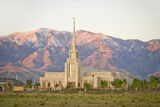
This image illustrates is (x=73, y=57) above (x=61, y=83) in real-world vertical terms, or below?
above

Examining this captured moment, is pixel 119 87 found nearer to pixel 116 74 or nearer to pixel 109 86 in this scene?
pixel 109 86

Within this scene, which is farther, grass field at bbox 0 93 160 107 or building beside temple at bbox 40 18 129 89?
building beside temple at bbox 40 18 129 89

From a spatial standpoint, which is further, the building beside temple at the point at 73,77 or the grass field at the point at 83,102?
the building beside temple at the point at 73,77

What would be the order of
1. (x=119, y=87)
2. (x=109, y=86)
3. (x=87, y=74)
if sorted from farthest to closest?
1. (x=87, y=74)
2. (x=109, y=86)
3. (x=119, y=87)

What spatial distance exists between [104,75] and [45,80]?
26258 millimetres

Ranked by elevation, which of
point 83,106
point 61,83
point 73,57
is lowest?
point 83,106

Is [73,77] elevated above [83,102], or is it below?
above

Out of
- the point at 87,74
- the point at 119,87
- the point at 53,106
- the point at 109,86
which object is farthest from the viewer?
the point at 87,74

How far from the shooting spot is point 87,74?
18038cm

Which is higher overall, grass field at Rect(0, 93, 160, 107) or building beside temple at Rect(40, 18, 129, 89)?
building beside temple at Rect(40, 18, 129, 89)

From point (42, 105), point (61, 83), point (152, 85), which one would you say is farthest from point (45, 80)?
point (42, 105)

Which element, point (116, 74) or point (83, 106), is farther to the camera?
point (116, 74)

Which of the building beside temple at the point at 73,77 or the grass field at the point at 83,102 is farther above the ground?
the building beside temple at the point at 73,77

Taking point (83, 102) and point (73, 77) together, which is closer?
point (83, 102)
